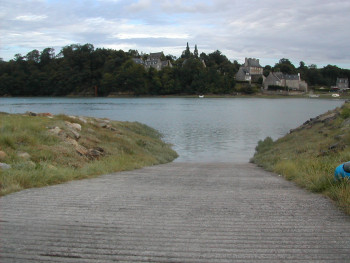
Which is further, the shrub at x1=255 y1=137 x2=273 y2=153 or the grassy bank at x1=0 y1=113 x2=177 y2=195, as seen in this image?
the shrub at x1=255 y1=137 x2=273 y2=153

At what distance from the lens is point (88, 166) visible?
11.5 metres

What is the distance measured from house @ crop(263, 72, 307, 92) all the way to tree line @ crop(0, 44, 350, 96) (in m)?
14.1

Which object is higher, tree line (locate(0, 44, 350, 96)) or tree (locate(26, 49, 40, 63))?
tree (locate(26, 49, 40, 63))

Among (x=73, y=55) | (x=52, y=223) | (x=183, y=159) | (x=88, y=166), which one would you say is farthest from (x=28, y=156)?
(x=73, y=55)

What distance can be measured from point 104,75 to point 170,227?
5794 inches

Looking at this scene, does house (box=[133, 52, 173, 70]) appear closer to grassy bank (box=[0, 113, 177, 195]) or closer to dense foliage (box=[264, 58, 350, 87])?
dense foliage (box=[264, 58, 350, 87])

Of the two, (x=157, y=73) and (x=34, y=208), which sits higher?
(x=157, y=73)

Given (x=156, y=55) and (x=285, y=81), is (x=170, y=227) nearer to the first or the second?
(x=285, y=81)

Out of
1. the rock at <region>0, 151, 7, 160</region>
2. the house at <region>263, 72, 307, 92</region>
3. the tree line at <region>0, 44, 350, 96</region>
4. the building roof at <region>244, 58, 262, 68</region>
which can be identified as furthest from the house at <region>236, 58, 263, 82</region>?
the rock at <region>0, 151, 7, 160</region>

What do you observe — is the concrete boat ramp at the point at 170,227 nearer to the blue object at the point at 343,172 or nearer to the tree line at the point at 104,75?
the blue object at the point at 343,172

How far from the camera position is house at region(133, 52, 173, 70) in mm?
162625

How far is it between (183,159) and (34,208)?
18.5 meters

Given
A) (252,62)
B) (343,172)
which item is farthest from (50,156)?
(252,62)

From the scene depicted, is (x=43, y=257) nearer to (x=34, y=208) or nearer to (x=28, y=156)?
(x=34, y=208)
